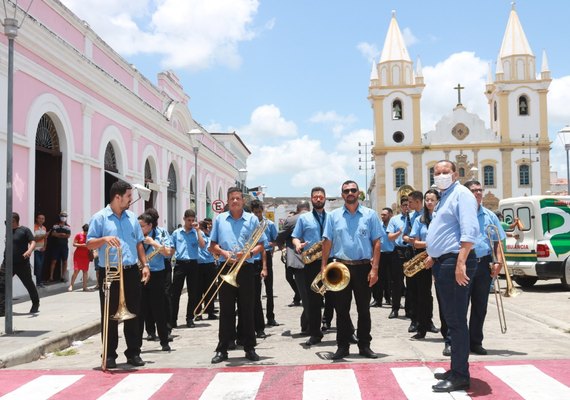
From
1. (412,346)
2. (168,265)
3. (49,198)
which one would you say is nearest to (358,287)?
(412,346)

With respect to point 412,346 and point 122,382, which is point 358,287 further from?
point 122,382

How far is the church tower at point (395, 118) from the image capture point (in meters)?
71.4

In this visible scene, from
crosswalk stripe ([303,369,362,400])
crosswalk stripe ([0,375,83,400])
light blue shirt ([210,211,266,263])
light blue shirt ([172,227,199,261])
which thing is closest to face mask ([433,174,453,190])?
crosswalk stripe ([303,369,362,400])

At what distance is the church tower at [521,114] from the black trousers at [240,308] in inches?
2673

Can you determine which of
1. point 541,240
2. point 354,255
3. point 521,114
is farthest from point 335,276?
point 521,114

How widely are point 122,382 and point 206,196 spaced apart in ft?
103

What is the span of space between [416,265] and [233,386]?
12.1 feet

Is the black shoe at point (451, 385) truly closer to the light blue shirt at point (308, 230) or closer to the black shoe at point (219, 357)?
the black shoe at point (219, 357)

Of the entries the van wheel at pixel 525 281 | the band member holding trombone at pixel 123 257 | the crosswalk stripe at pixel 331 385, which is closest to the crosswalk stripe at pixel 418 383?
the crosswalk stripe at pixel 331 385

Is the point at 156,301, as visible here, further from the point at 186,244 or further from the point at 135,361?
the point at 186,244

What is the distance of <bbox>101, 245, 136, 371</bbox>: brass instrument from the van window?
37.8 feet

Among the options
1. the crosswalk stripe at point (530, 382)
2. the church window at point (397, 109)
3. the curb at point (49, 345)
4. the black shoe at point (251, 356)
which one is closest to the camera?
the crosswalk stripe at point (530, 382)

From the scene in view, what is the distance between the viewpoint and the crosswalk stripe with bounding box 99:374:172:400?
576 centimetres

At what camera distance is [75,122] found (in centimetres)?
1741
